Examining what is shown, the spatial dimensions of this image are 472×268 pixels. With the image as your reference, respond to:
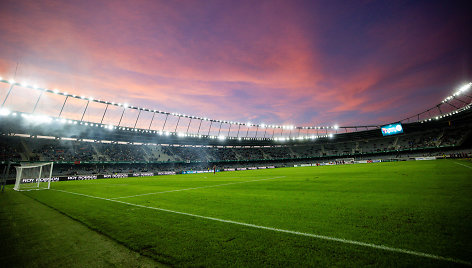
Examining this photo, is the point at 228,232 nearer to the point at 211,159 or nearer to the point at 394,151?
the point at 211,159

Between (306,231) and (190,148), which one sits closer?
(306,231)

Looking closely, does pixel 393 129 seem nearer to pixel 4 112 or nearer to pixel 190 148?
pixel 190 148

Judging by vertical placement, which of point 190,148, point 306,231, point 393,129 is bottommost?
point 190,148

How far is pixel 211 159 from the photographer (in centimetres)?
6469

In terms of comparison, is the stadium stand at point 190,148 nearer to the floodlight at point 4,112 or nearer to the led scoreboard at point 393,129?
the floodlight at point 4,112

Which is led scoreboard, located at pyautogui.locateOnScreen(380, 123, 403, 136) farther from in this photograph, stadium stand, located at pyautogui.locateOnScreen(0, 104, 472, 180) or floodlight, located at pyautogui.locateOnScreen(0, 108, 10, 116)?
floodlight, located at pyautogui.locateOnScreen(0, 108, 10, 116)

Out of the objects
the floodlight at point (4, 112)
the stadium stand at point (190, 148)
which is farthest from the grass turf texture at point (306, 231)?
the stadium stand at point (190, 148)

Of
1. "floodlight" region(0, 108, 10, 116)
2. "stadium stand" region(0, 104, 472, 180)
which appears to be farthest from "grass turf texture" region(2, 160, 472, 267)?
"stadium stand" region(0, 104, 472, 180)

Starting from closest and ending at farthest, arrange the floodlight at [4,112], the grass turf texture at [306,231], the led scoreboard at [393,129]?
1. the grass turf texture at [306,231]
2. the floodlight at [4,112]
3. the led scoreboard at [393,129]

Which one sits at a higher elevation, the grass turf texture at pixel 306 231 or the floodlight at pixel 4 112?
the grass turf texture at pixel 306 231

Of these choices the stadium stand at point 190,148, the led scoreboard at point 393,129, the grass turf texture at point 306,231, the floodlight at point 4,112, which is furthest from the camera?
the led scoreboard at point 393,129

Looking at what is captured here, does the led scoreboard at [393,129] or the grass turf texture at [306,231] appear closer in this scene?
the grass turf texture at [306,231]

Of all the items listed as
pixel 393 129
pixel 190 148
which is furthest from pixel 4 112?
pixel 393 129

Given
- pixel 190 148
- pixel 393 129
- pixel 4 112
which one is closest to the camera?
pixel 4 112
